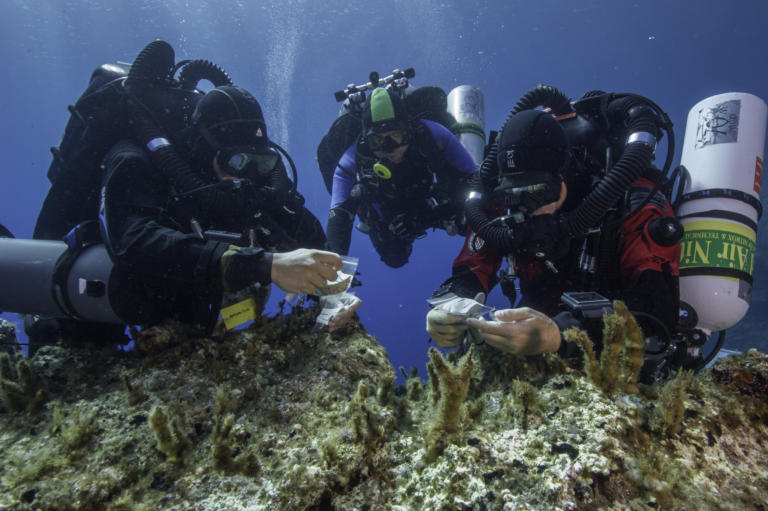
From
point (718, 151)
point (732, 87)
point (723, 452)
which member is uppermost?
point (732, 87)

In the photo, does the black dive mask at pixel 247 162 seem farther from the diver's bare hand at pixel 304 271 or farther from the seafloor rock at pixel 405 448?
the seafloor rock at pixel 405 448

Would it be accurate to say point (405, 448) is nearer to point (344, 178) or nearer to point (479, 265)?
point (479, 265)

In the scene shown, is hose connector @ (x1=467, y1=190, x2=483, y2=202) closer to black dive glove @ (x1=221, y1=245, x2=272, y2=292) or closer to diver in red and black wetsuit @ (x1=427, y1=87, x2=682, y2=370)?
diver in red and black wetsuit @ (x1=427, y1=87, x2=682, y2=370)

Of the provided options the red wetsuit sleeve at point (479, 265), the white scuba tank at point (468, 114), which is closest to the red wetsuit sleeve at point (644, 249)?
the red wetsuit sleeve at point (479, 265)

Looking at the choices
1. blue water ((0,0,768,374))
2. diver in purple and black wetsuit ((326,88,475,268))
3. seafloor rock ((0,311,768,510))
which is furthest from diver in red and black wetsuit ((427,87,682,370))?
blue water ((0,0,768,374))

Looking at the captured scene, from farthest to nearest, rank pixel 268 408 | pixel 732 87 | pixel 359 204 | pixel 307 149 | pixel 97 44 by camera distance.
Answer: pixel 307 149 < pixel 732 87 < pixel 97 44 < pixel 359 204 < pixel 268 408

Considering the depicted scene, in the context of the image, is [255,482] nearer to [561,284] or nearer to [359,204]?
[561,284]

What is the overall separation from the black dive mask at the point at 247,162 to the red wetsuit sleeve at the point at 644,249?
11.2ft

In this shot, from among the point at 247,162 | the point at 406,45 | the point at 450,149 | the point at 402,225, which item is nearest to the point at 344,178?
the point at 402,225

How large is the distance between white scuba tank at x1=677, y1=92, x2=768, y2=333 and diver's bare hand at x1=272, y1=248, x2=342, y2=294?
3.16 metres

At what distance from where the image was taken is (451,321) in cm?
236

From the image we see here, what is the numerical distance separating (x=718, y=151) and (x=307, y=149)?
71340 millimetres

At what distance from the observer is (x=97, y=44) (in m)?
39.0

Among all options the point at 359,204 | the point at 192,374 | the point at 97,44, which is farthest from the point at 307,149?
the point at 192,374
